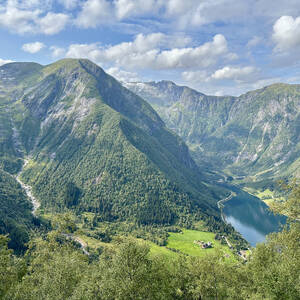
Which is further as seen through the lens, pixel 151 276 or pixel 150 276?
pixel 151 276

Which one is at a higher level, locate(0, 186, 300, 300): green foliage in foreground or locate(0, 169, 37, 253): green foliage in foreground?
locate(0, 186, 300, 300): green foliage in foreground

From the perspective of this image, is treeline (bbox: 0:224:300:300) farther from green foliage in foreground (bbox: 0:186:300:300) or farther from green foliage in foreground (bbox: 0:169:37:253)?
green foliage in foreground (bbox: 0:169:37:253)

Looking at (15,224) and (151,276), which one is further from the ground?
(151,276)

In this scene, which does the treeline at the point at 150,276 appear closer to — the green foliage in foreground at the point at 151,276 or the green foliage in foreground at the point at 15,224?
the green foliage in foreground at the point at 151,276

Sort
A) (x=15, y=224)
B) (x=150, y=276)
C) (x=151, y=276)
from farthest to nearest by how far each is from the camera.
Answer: (x=15, y=224)
(x=151, y=276)
(x=150, y=276)

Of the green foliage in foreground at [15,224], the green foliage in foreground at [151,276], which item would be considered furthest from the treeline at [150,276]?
the green foliage in foreground at [15,224]

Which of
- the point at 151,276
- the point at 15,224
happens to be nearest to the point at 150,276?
the point at 151,276

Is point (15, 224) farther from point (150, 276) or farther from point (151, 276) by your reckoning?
point (150, 276)

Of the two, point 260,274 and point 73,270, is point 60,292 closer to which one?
point 73,270

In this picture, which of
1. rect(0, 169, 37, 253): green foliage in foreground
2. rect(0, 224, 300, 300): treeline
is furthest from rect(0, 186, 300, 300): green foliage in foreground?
rect(0, 169, 37, 253): green foliage in foreground

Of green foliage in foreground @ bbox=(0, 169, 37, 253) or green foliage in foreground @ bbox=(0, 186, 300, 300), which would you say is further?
green foliage in foreground @ bbox=(0, 169, 37, 253)
